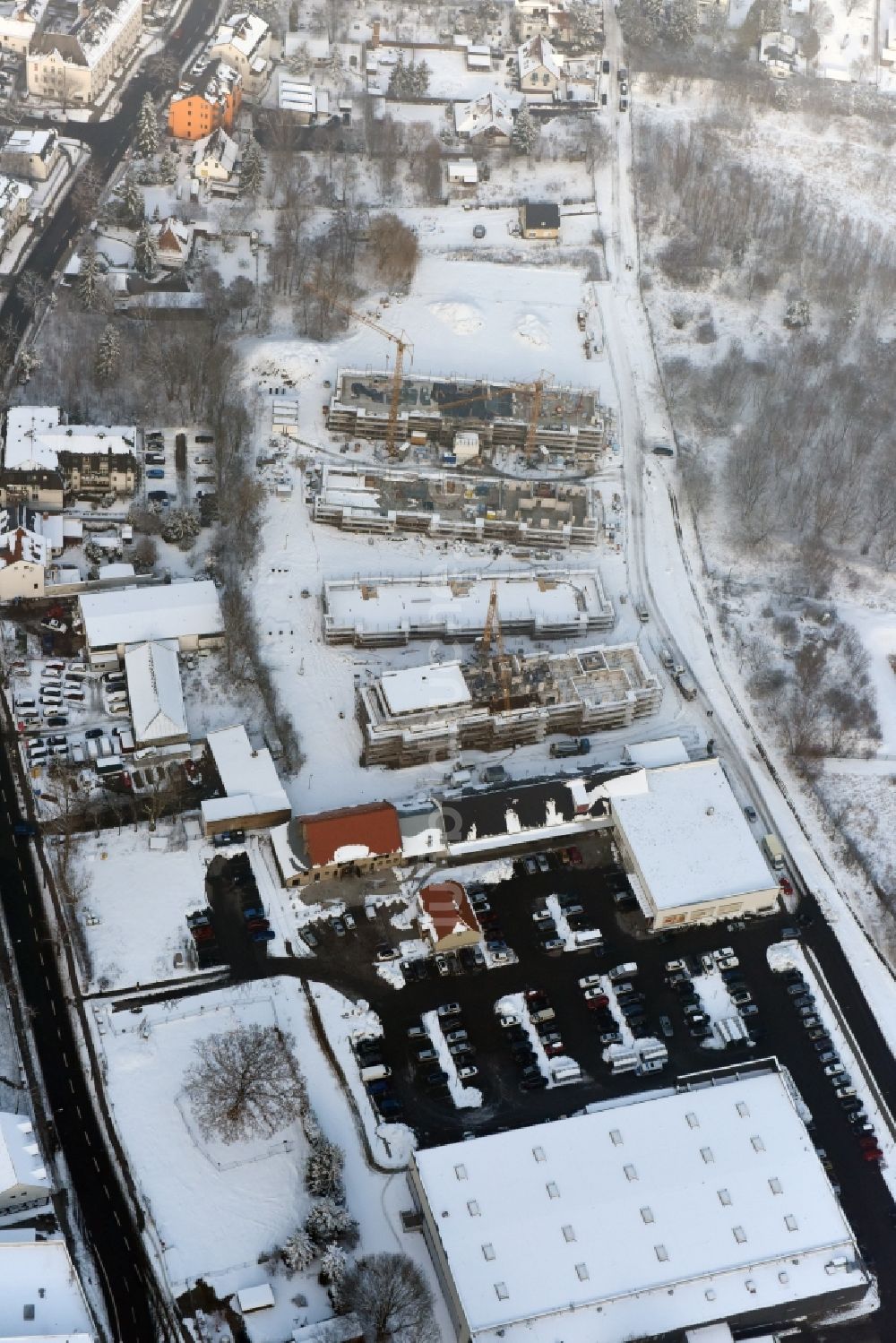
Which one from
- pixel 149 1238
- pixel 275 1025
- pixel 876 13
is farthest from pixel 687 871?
pixel 876 13

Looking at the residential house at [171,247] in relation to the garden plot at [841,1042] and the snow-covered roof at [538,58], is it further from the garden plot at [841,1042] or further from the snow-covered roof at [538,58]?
the garden plot at [841,1042]

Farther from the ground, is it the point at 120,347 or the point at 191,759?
the point at 120,347

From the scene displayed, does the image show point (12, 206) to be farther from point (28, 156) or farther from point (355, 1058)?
point (355, 1058)

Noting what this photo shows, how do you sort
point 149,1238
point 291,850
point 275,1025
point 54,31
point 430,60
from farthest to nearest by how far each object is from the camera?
point 430,60
point 54,31
point 291,850
point 275,1025
point 149,1238

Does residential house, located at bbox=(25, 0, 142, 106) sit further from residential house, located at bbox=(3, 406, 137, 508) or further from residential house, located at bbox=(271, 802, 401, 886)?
residential house, located at bbox=(271, 802, 401, 886)

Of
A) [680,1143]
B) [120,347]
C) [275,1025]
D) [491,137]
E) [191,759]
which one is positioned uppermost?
[491,137]

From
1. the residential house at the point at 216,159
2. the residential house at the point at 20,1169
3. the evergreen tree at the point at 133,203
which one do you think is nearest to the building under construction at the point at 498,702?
the residential house at the point at 20,1169

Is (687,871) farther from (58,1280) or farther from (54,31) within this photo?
(54,31)

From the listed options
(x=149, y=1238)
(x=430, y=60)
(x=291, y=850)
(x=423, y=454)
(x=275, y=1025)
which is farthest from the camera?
(x=430, y=60)
